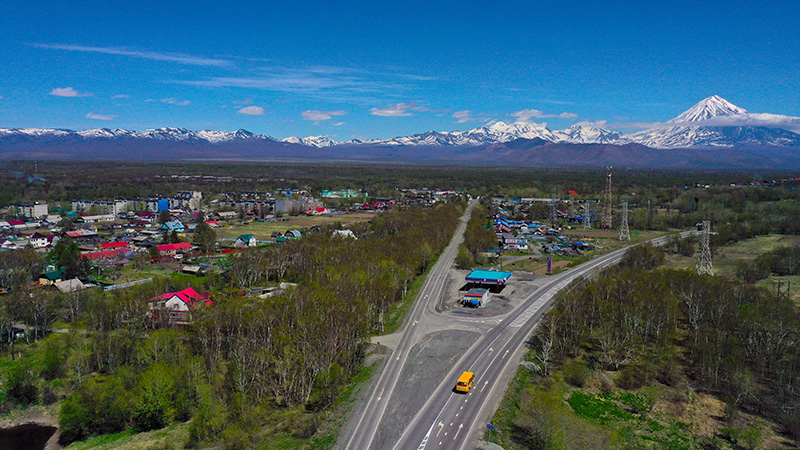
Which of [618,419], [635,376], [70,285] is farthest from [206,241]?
[618,419]

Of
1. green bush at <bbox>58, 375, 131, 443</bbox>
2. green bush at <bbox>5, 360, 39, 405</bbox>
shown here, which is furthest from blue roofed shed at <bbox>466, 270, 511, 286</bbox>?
green bush at <bbox>5, 360, 39, 405</bbox>

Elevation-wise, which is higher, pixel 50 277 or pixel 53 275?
pixel 53 275

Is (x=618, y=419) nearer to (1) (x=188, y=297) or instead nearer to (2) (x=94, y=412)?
(2) (x=94, y=412)

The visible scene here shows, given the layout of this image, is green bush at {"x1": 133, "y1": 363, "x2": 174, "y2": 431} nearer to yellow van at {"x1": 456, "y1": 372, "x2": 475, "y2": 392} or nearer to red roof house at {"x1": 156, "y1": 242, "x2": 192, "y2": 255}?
yellow van at {"x1": 456, "y1": 372, "x2": 475, "y2": 392}

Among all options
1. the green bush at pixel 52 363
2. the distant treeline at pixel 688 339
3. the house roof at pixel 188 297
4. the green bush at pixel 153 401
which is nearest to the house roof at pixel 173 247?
the house roof at pixel 188 297

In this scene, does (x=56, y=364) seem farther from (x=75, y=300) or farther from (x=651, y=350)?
(x=651, y=350)

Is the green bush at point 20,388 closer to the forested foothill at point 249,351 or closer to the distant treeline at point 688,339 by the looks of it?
the forested foothill at point 249,351
